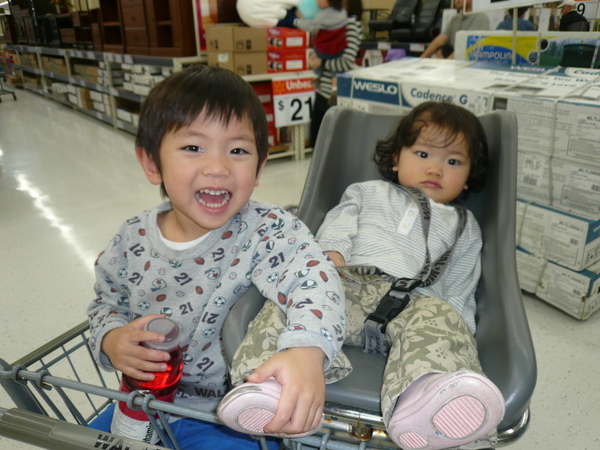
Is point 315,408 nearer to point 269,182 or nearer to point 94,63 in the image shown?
point 269,182

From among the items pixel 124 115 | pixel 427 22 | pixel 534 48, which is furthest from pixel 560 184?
pixel 124 115

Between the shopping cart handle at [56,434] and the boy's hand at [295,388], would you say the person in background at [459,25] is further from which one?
the shopping cart handle at [56,434]

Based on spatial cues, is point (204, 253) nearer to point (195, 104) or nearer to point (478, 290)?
point (195, 104)

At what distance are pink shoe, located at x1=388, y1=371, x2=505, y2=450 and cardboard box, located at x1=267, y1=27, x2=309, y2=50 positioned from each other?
338 centimetres

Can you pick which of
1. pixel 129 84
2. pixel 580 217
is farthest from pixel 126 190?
pixel 580 217

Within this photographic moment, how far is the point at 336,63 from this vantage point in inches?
144

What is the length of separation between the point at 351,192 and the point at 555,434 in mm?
877

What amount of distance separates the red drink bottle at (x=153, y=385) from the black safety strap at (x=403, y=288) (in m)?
0.37

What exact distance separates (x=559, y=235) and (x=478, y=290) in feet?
2.54

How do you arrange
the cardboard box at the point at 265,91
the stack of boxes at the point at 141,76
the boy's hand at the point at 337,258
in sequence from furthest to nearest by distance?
the stack of boxes at the point at 141,76 → the cardboard box at the point at 265,91 → the boy's hand at the point at 337,258

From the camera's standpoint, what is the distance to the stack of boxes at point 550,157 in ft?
4.89

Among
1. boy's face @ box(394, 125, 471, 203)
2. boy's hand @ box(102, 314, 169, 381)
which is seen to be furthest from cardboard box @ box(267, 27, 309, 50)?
boy's hand @ box(102, 314, 169, 381)

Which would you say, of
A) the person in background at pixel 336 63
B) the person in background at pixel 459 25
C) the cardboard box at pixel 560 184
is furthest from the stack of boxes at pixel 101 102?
the cardboard box at pixel 560 184

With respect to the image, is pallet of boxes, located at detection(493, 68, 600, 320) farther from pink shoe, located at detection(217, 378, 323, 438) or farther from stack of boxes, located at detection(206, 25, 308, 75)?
stack of boxes, located at detection(206, 25, 308, 75)
